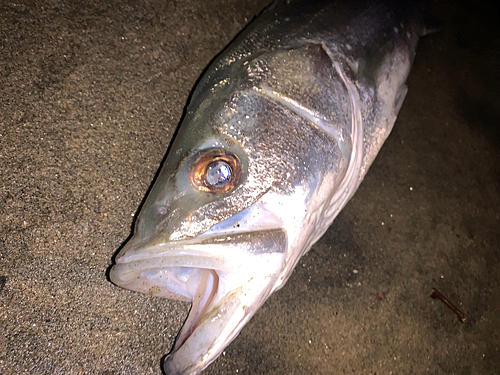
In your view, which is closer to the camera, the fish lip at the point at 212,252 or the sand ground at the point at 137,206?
the fish lip at the point at 212,252

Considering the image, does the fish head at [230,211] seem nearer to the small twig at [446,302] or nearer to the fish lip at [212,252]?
the fish lip at [212,252]

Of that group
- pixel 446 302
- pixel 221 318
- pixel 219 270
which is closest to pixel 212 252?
pixel 219 270

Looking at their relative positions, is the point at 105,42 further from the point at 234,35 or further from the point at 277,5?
the point at 277,5

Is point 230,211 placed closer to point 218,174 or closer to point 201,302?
point 218,174

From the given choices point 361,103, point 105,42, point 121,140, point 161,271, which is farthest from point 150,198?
point 105,42

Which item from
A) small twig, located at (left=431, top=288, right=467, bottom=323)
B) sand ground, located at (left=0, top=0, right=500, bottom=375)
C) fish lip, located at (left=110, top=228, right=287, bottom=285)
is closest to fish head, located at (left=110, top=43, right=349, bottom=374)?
fish lip, located at (left=110, top=228, right=287, bottom=285)

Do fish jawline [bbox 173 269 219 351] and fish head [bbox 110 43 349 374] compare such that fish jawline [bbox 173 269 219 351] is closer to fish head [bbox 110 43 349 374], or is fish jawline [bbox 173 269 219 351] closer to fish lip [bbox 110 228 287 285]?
fish head [bbox 110 43 349 374]

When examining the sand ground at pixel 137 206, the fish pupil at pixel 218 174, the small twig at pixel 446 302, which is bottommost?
the small twig at pixel 446 302

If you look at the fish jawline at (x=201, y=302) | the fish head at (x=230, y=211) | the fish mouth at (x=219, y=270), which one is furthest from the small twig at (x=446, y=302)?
the fish jawline at (x=201, y=302)
